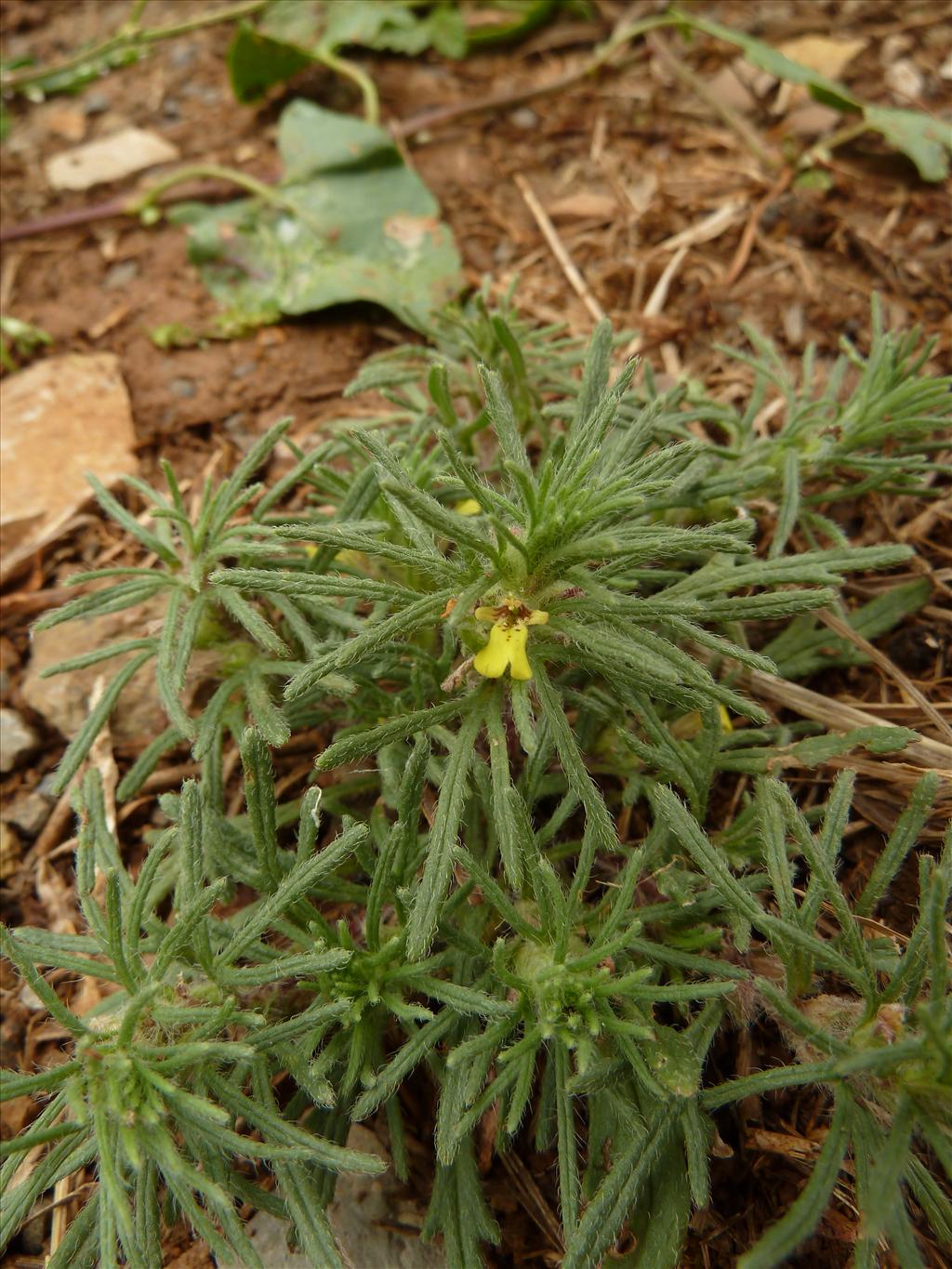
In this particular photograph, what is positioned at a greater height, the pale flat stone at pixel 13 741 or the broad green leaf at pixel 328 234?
the broad green leaf at pixel 328 234

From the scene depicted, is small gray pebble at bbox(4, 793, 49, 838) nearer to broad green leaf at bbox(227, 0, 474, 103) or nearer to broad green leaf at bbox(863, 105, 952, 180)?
broad green leaf at bbox(227, 0, 474, 103)

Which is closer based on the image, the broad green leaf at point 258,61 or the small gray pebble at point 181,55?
the broad green leaf at point 258,61

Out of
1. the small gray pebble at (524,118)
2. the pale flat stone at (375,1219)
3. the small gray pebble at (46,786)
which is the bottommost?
the pale flat stone at (375,1219)

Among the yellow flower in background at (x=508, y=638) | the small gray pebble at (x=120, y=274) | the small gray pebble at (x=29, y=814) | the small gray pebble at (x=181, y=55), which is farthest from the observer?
the small gray pebble at (x=181, y=55)

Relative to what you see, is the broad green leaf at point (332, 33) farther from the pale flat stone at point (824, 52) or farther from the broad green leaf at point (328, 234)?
the pale flat stone at point (824, 52)

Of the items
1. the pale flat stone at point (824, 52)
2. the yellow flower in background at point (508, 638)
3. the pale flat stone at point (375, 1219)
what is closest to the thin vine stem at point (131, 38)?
the pale flat stone at point (824, 52)

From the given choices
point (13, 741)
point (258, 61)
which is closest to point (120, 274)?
point (258, 61)

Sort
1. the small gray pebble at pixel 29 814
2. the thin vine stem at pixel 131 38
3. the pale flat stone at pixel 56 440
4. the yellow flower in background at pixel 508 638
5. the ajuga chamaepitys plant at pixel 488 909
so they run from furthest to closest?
the thin vine stem at pixel 131 38 → the pale flat stone at pixel 56 440 → the small gray pebble at pixel 29 814 → the yellow flower in background at pixel 508 638 → the ajuga chamaepitys plant at pixel 488 909

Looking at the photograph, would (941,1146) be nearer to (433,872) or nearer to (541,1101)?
(541,1101)
